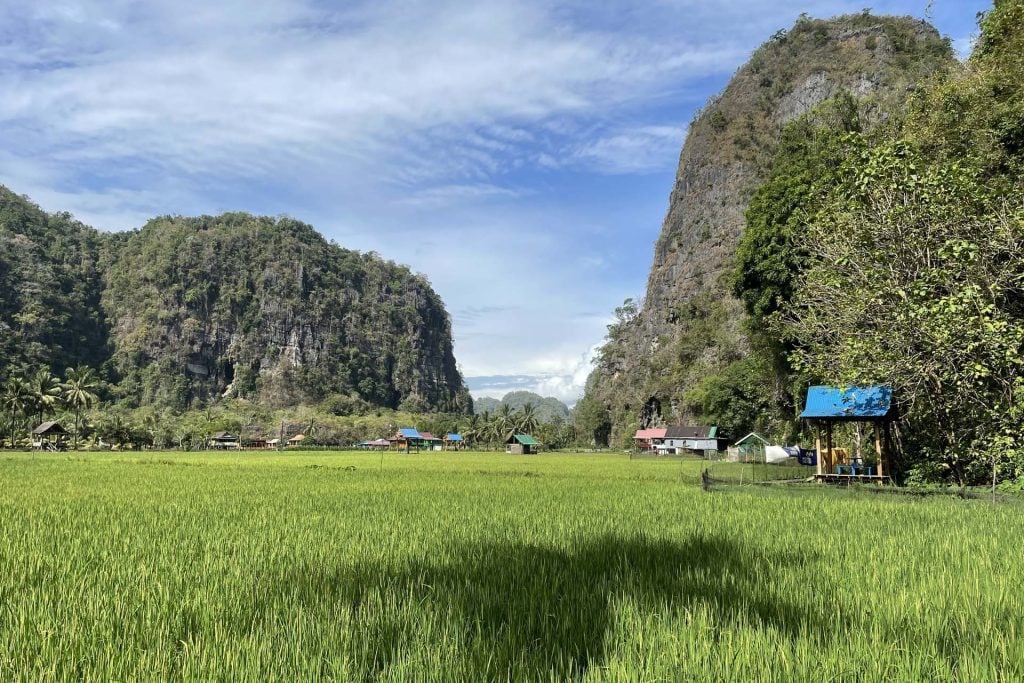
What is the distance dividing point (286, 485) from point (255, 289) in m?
149

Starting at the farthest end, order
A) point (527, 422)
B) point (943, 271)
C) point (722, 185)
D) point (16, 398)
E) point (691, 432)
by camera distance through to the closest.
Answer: point (527, 422)
point (691, 432)
point (722, 185)
point (16, 398)
point (943, 271)

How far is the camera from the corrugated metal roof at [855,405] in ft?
51.1

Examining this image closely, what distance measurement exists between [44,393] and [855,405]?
80558 mm

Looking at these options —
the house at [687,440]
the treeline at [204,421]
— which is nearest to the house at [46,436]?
the treeline at [204,421]

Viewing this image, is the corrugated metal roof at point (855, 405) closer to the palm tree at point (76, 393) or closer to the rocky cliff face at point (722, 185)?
the rocky cliff face at point (722, 185)

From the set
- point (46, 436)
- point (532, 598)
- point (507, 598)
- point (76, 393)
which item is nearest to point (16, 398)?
point (76, 393)

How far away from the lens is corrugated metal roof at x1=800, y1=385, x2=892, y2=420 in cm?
1556

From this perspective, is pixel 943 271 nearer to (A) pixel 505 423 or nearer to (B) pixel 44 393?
(B) pixel 44 393

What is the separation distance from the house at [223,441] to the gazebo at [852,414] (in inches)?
3826

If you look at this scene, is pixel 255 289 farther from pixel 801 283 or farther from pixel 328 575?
pixel 328 575

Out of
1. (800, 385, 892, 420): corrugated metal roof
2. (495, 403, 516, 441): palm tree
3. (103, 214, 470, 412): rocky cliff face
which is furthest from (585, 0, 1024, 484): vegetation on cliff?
(103, 214, 470, 412): rocky cliff face

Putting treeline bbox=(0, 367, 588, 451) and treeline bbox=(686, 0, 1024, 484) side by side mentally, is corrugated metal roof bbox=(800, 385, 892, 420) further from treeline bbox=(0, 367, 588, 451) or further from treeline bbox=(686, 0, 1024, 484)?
treeline bbox=(0, 367, 588, 451)

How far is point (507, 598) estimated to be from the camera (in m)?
4.04

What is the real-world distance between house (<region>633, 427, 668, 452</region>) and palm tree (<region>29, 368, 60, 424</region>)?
67.9 meters
